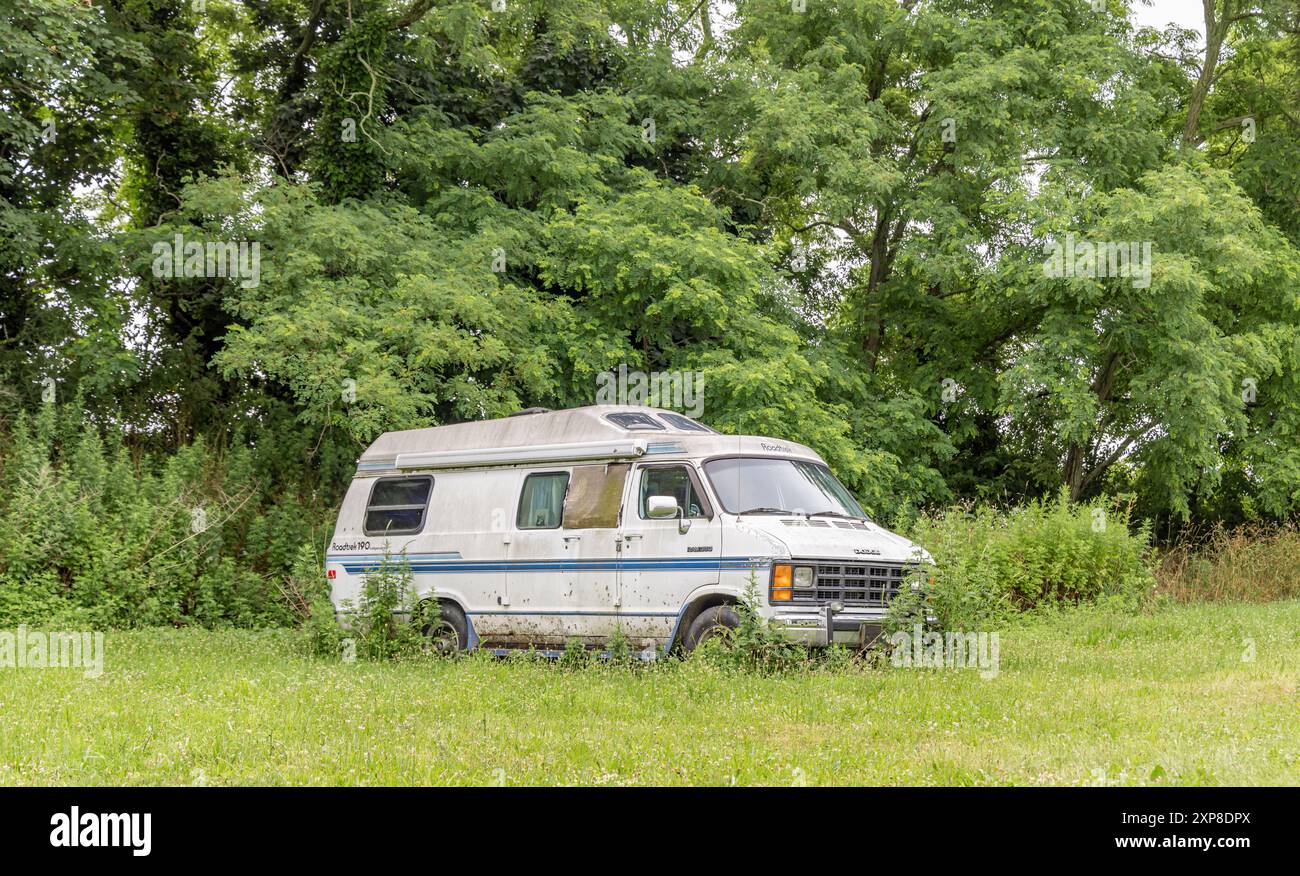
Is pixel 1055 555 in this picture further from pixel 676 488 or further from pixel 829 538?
pixel 676 488

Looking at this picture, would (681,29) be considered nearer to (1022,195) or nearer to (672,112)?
(672,112)

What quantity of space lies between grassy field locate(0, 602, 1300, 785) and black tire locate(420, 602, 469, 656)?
2.91 ft

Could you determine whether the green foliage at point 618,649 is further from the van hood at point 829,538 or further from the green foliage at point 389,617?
the green foliage at point 389,617

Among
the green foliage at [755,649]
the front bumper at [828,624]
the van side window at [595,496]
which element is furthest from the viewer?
the van side window at [595,496]

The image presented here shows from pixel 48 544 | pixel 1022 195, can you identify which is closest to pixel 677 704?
pixel 48 544

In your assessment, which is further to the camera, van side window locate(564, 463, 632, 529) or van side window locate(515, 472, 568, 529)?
van side window locate(515, 472, 568, 529)

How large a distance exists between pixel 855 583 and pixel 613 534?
2447 millimetres

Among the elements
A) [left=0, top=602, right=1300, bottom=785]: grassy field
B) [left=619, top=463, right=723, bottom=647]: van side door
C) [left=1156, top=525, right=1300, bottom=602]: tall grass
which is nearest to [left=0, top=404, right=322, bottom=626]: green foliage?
[left=619, top=463, right=723, bottom=647]: van side door

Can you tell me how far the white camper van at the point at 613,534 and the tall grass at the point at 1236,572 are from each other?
9.72 m

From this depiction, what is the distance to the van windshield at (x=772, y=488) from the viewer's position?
38.2ft

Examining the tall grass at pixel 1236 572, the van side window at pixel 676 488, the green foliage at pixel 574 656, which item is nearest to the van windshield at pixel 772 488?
the van side window at pixel 676 488

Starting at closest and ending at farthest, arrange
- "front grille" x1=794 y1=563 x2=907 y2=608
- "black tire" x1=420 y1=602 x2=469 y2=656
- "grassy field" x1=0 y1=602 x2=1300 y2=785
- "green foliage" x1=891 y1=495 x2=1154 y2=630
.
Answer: "grassy field" x1=0 y1=602 x2=1300 y2=785, "front grille" x1=794 y1=563 x2=907 y2=608, "black tire" x1=420 y1=602 x2=469 y2=656, "green foliage" x1=891 y1=495 x2=1154 y2=630

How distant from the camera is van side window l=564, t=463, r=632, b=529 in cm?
1236

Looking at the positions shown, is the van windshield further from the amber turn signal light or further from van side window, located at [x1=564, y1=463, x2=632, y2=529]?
van side window, located at [x1=564, y1=463, x2=632, y2=529]
